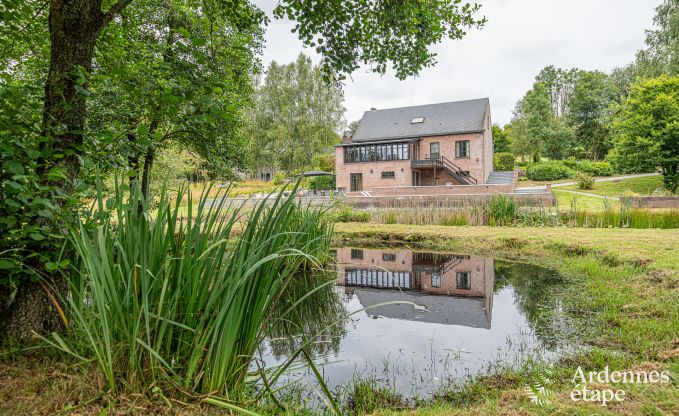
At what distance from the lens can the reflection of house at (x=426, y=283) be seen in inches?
163

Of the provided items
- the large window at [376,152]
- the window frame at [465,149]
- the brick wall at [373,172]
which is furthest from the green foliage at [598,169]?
the large window at [376,152]

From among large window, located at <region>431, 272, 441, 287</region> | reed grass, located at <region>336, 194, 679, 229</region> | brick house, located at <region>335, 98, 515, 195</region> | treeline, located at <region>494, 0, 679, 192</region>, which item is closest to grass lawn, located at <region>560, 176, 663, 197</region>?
treeline, located at <region>494, 0, 679, 192</region>

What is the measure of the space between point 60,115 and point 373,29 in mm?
2830

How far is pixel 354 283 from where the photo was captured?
18.7 ft

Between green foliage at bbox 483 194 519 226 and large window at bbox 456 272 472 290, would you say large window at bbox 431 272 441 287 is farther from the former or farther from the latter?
green foliage at bbox 483 194 519 226

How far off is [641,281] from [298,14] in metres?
4.85

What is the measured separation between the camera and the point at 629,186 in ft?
71.6

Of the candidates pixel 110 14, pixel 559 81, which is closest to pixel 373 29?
pixel 110 14

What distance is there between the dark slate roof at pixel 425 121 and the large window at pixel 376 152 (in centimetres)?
114

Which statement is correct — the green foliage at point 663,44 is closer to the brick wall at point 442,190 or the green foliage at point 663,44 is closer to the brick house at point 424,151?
the brick house at point 424,151

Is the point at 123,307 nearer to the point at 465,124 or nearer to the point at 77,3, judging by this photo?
the point at 77,3

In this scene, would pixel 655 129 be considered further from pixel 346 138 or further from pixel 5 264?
pixel 5 264

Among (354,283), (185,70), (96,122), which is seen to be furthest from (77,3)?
(354,283)

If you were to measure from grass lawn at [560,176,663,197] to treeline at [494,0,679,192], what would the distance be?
0.90 m
